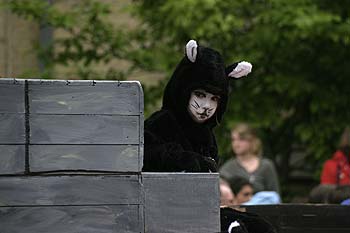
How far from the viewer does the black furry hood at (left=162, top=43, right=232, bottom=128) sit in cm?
421

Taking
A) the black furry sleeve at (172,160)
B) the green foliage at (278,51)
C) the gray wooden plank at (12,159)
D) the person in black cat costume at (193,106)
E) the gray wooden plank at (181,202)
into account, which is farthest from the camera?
the green foliage at (278,51)

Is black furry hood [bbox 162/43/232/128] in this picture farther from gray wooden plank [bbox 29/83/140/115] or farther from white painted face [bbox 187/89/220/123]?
gray wooden plank [bbox 29/83/140/115]

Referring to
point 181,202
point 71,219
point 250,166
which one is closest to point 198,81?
point 181,202

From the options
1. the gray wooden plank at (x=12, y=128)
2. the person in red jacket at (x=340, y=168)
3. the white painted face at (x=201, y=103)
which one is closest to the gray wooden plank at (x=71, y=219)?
the gray wooden plank at (x=12, y=128)

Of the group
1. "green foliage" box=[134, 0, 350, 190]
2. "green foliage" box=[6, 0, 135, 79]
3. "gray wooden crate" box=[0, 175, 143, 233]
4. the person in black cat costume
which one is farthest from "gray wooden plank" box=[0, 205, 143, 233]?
"green foliage" box=[6, 0, 135, 79]

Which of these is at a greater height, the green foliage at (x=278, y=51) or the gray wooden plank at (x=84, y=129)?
the green foliage at (x=278, y=51)

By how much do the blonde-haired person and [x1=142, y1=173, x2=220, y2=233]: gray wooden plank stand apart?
3.83 metres

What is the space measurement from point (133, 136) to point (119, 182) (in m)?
0.17

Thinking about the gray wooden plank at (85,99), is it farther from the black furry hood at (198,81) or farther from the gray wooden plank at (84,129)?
the black furry hood at (198,81)

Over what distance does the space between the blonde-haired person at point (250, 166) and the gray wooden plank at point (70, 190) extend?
399 cm

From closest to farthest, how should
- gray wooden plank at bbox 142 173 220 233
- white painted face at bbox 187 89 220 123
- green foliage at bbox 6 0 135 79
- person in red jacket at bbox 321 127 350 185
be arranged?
gray wooden plank at bbox 142 173 220 233 < white painted face at bbox 187 89 220 123 < person in red jacket at bbox 321 127 350 185 < green foliage at bbox 6 0 135 79

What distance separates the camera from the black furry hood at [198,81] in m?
4.21

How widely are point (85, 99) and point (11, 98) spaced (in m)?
0.26

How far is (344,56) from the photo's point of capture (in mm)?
8789
